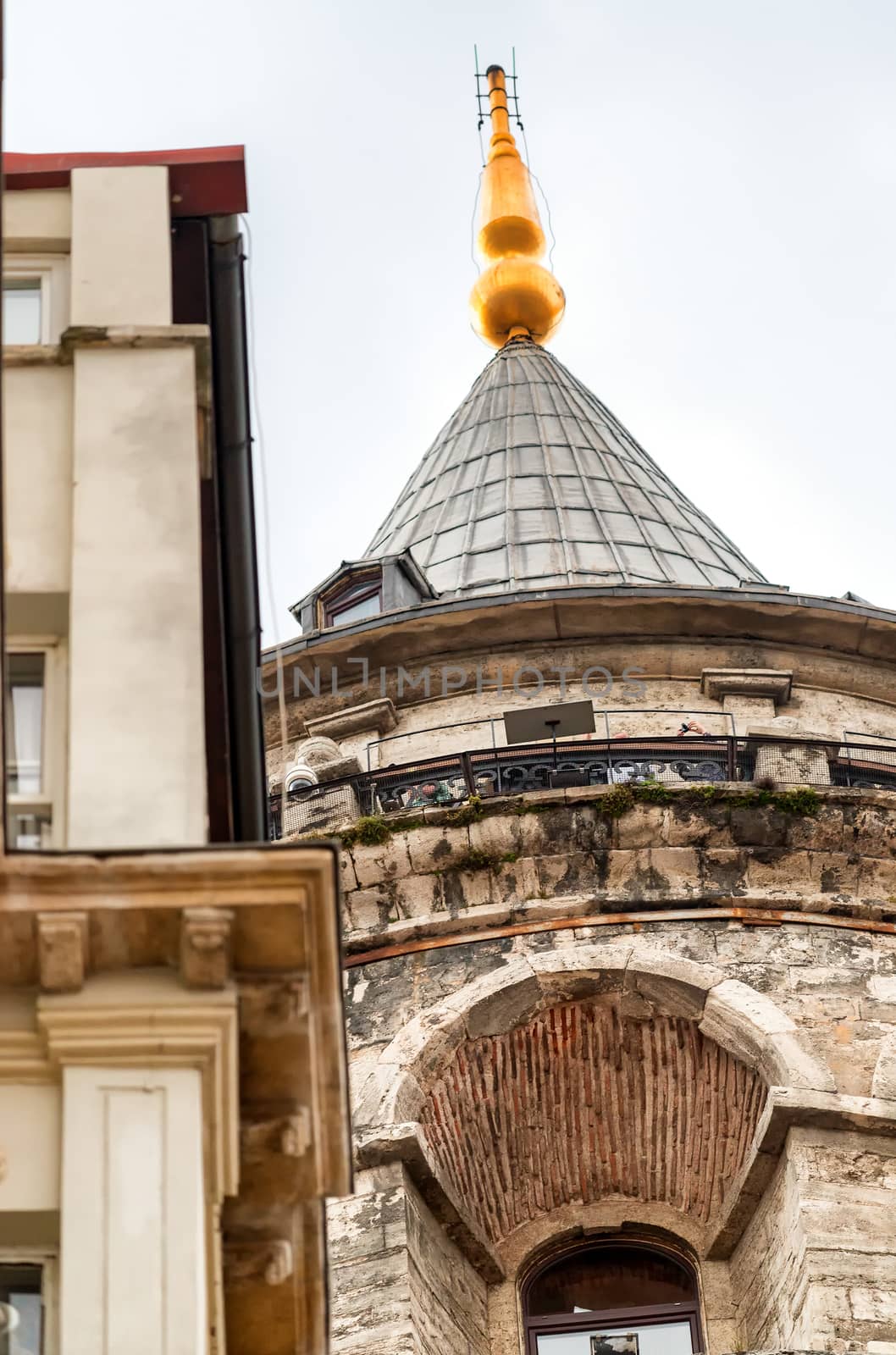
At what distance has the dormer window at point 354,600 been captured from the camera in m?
28.4

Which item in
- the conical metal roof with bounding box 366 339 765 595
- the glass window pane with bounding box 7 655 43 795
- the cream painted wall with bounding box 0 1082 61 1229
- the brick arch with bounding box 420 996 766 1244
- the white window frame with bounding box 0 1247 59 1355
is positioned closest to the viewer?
the white window frame with bounding box 0 1247 59 1355

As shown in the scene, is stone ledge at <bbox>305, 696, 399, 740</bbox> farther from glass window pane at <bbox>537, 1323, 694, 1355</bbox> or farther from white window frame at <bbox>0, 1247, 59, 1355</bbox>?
white window frame at <bbox>0, 1247, 59, 1355</bbox>

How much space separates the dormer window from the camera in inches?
1118

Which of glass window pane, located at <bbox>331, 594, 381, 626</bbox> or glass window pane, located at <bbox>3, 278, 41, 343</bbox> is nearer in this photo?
glass window pane, located at <bbox>3, 278, 41, 343</bbox>

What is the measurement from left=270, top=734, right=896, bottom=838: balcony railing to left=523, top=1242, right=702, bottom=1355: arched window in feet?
12.8

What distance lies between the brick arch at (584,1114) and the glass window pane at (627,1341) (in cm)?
84

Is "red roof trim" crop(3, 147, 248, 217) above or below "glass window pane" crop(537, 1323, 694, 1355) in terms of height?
above

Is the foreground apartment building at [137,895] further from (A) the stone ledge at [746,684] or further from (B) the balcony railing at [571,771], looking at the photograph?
(A) the stone ledge at [746,684]

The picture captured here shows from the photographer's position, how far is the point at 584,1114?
20.7m

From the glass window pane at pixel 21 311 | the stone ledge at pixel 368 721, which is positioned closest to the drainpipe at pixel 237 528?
the glass window pane at pixel 21 311

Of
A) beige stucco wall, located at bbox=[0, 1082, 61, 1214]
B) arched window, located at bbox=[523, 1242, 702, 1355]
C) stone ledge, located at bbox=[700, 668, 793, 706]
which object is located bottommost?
beige stucco wall, located at bbox=[0, 1082, 61, 1214]

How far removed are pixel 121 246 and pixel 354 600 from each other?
1553 cm

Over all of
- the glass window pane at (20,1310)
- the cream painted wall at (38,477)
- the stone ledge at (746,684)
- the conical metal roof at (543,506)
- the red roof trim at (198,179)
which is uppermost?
the conical metal roof at (543,506)

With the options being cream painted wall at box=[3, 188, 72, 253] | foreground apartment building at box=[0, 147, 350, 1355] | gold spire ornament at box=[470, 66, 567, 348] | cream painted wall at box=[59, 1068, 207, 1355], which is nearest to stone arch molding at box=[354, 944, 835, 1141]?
foreground apartment building at box=[0, 147, 350, 1355]
